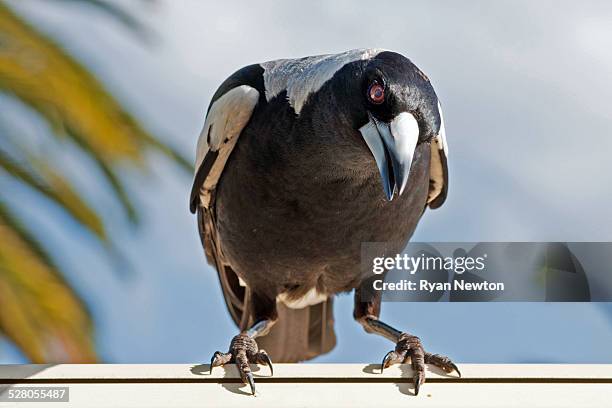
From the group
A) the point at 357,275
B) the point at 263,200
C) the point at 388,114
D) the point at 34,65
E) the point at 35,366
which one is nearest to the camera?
the point at 35,366

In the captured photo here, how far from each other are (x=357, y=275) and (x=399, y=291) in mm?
202

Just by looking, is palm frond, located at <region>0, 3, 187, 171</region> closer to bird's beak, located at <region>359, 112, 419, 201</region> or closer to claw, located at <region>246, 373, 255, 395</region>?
bird's beak, located at <region>359, 112, 419, 201</region>

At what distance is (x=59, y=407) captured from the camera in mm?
2359

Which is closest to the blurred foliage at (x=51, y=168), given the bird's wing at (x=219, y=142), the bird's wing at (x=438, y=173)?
the bird's wing at (x=219, y=142)

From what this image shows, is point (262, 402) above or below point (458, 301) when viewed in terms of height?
below

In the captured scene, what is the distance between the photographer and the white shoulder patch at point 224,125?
12.0 ft

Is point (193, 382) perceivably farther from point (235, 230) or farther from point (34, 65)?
point (34, 65)

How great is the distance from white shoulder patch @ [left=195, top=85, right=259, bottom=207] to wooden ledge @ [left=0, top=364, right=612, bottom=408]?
1401 mm

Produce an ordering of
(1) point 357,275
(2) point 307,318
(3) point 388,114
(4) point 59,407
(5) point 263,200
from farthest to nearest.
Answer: (2) point 307,318 < (1) point 357,275 < (5) point 263,200 < (3) point 388,114 < (4) point 59,407

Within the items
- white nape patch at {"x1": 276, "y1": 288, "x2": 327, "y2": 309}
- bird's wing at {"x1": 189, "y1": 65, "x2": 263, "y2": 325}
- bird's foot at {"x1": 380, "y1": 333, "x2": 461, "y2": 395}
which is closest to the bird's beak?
bird's foot at {"x1": 380, "y1": 333, "x2": 461, "y2": 395}

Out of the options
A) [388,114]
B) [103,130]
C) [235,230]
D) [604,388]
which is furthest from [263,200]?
[103,130]

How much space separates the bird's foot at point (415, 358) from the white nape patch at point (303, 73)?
3.19 feet

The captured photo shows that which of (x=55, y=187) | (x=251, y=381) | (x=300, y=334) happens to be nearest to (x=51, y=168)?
(x=55, y=187)

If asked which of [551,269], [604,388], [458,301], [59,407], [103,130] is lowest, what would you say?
[59,407]
